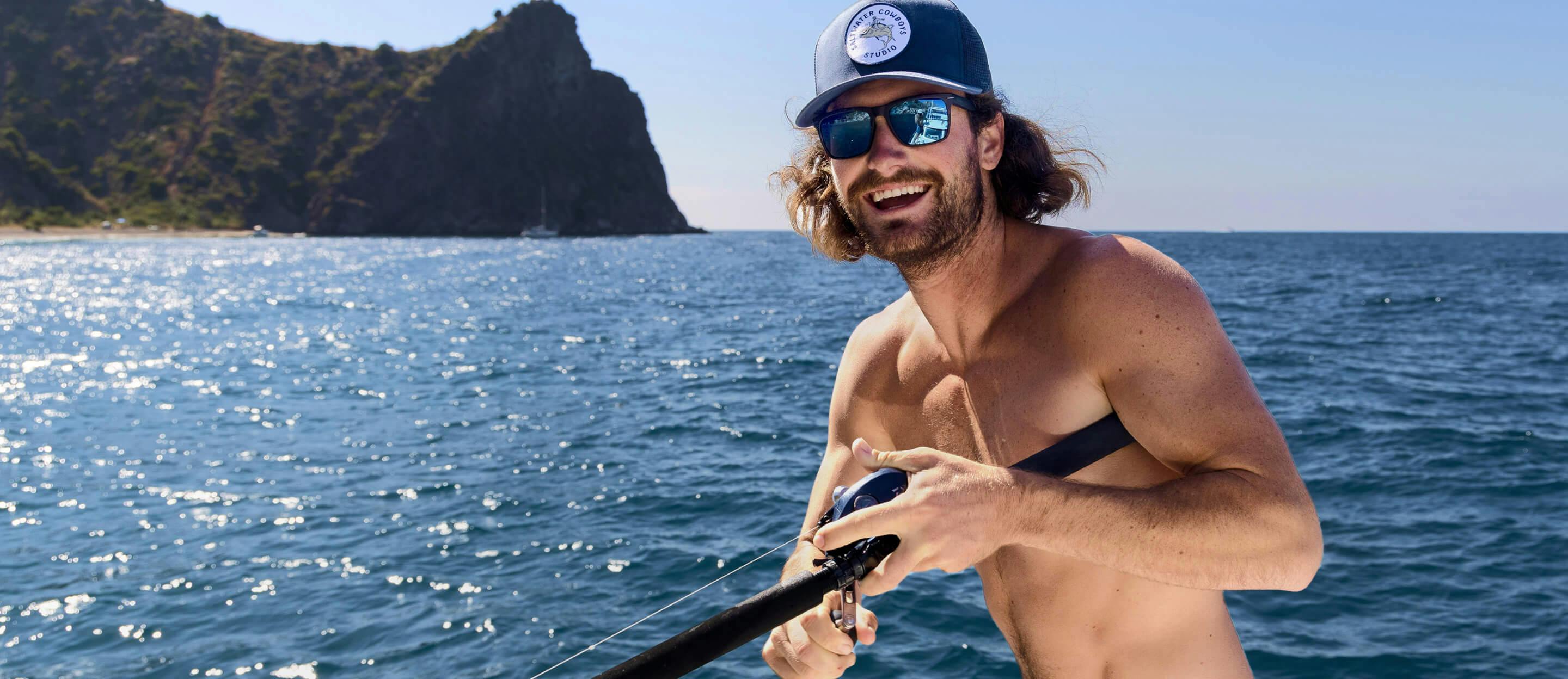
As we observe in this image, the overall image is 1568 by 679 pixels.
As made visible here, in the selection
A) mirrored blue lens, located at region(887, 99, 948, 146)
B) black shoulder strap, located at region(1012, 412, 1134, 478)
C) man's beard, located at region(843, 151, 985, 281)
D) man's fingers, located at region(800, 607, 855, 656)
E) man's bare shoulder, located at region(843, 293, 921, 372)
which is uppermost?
mirrored blue lens, located at region(887, 99, 948, 146)

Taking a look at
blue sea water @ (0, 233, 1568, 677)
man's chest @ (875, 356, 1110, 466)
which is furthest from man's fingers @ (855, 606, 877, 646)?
blue sea water @ (0, 233, 1568, 677)

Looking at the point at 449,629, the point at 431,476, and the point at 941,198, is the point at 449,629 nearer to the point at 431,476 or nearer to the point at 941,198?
the point at 431,476

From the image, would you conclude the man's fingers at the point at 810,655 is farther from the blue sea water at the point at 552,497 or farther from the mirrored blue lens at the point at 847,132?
the blue sea water at the point at 552,497

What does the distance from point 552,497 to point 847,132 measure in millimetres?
9533

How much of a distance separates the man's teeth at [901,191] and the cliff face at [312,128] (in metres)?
107

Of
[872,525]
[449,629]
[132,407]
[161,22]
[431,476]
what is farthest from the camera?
[161,22]

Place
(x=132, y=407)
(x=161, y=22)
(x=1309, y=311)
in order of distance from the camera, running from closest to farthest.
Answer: (x=132, y=407)
(x=1309, y=311)
(x=161, y=22)

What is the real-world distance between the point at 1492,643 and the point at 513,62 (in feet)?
441

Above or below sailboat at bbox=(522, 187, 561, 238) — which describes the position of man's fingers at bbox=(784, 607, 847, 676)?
below

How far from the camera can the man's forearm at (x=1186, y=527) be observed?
5.67ft

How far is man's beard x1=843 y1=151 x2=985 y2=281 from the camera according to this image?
89.8 inches

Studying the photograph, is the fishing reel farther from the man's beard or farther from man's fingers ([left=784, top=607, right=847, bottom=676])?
the man's beard

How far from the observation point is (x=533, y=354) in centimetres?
2339

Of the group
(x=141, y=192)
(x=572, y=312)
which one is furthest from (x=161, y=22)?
(x=572, y=312)
